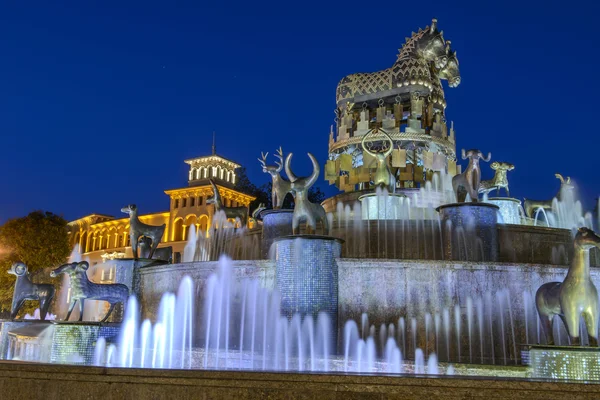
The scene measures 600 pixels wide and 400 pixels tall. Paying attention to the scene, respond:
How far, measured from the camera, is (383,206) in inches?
713

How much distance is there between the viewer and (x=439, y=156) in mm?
23328

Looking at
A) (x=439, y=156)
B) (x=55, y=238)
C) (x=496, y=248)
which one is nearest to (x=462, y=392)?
(x=496, y=248)

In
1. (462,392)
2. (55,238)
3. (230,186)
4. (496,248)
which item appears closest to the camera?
(462,392)

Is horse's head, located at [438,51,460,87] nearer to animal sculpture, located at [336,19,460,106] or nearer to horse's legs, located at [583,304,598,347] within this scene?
animal sculpture, located at [336,19,460,106]

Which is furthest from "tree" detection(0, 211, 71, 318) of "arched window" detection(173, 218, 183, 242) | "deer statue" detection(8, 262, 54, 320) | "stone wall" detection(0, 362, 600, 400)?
"stone wall" detection(0, 362, 600, 400)

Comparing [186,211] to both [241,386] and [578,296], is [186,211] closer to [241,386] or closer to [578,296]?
[578,296]

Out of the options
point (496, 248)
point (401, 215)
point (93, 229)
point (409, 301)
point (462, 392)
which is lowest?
point (462, 392)

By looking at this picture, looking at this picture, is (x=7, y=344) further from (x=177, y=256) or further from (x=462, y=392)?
(x=177, y=256)

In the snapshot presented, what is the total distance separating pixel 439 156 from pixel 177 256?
3694 cm

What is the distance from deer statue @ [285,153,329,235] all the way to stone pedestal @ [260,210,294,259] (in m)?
1.47

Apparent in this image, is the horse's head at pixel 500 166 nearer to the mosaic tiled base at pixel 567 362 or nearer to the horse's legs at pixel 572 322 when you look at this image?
the horse's legs at pixel 572 322

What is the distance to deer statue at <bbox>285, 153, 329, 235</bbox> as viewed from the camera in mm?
14156

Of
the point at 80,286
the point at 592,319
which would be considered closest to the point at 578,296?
the point at 592,319

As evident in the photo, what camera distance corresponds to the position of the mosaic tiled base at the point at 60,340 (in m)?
10.8
